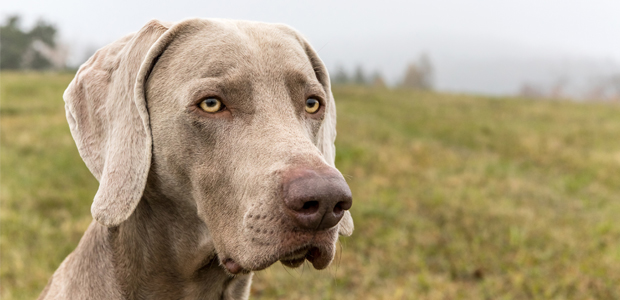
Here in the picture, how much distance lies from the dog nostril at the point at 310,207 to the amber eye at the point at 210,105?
0.65 metres

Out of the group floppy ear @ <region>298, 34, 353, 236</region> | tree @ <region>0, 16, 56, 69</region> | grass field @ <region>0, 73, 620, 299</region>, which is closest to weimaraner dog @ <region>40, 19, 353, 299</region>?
floppy ear @ <region>298, 34, 353, 236</region>

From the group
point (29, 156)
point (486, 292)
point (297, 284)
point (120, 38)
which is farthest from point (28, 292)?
point (29, 156)

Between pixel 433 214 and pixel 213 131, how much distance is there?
5700 mm

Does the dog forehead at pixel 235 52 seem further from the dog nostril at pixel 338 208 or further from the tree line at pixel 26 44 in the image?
the tree line at pixel 26 44

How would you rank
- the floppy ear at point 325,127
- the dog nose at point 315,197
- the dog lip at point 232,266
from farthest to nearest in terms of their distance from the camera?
the floppy ear at point 325,127 → the dog lip at point 232,266 → the dog nose at point 315,197

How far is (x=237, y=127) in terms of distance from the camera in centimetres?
214

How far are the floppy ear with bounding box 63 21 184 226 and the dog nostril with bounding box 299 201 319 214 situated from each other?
0.80m

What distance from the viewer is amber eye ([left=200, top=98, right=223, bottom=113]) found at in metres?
2.15

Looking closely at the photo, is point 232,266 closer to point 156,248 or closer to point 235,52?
point 156,248

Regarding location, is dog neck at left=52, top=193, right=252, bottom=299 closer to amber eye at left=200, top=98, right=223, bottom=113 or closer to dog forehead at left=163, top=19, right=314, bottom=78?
amber eye at left=200, top=98, right=223, bottom=113

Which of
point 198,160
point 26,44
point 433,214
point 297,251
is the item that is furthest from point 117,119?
point 26,44

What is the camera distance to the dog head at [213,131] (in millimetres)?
1933

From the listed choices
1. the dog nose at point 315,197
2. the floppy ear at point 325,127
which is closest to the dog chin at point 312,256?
the dog nose at point 315,197

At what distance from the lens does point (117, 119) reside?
2.22 metres
